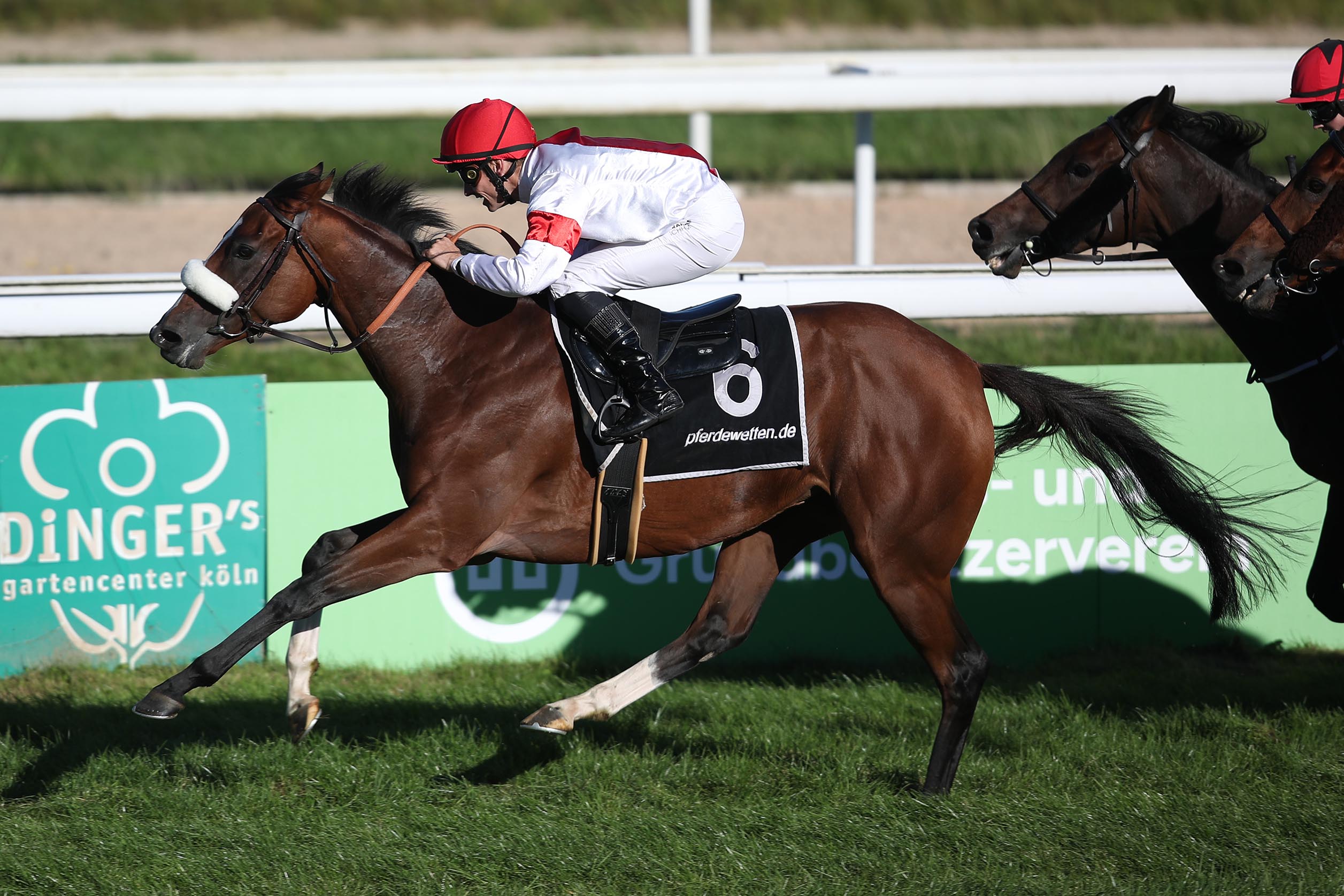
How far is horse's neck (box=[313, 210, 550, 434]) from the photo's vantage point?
4020mm

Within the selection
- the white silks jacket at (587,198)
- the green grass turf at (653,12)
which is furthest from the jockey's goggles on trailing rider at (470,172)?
the green grass turf at (653,12)

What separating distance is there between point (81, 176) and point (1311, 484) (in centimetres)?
1120

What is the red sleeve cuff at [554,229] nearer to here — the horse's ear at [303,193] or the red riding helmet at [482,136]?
the red riding helmet at [482,136]

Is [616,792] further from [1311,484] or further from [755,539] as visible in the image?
[1311,484]

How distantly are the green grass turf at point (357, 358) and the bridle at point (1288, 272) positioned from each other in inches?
130

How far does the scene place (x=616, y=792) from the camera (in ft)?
14.0

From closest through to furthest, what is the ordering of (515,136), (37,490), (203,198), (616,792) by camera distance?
(515,136), (616,792), (37,490), (203,198)

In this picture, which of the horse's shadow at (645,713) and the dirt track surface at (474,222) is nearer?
the horse's shadow at (645,713)

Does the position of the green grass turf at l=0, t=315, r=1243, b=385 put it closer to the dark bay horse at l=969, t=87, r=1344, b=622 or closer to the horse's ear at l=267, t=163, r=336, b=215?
the dark bay horse at l=969, t=87, r=1344, b=622

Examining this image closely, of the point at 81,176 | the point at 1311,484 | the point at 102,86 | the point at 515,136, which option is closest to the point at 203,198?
the point at 81,176

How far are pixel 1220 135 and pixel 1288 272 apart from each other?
2.64 ft

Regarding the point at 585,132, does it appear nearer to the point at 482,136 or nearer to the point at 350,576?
the point at 482,136

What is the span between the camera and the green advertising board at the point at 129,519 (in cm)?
533

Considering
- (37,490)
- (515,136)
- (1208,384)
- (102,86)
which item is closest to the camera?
(515,136)
